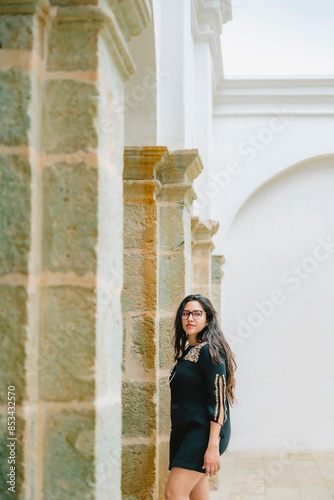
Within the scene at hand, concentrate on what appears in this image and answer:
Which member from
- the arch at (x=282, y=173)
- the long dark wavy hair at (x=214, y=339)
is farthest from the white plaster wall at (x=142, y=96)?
the arch at (x=282, y=173)

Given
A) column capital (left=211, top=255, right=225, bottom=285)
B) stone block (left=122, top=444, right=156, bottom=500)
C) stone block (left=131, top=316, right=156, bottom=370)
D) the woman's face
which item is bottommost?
stone block (left=122, top=444, right=156, bottom=500)

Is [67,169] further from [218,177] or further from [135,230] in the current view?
[218,177]

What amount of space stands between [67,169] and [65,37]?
1.39ft

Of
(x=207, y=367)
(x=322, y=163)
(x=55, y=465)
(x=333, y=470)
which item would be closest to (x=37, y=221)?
(x=55, y=465)

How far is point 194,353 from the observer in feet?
11.1

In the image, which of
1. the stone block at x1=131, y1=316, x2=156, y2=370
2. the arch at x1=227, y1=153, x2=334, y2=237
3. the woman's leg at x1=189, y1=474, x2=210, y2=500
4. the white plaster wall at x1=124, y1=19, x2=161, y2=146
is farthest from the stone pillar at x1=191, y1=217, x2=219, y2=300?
the woman's leg at x1=189, y1=474, x2=210, y2=500

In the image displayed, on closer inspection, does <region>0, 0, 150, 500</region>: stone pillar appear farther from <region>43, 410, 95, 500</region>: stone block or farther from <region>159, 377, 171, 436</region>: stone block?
<region>159, 377, 171, 436</region>: stone block

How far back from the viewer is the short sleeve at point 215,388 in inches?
127

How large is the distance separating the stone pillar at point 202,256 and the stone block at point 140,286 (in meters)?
2.55

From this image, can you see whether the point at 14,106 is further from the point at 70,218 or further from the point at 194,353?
the point at 194,353

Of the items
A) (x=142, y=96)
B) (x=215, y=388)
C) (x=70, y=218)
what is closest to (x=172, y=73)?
(x=142, y=96)

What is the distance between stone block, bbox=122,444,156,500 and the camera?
156 inches

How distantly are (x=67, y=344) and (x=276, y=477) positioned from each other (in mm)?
5583

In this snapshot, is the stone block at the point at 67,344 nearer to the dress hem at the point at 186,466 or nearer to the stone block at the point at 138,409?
the dress hem at the point at 186,466
